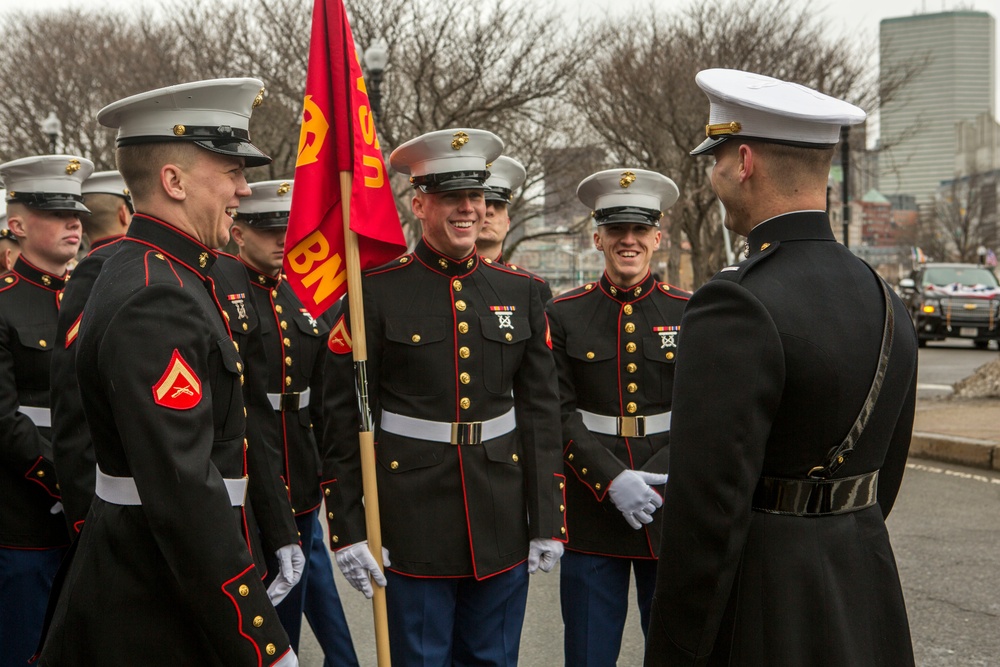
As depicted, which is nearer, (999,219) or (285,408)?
(285,408)

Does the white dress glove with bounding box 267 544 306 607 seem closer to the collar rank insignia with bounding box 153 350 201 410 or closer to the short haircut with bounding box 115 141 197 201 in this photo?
the collar rank insignia with bounding box 153 350 201 410

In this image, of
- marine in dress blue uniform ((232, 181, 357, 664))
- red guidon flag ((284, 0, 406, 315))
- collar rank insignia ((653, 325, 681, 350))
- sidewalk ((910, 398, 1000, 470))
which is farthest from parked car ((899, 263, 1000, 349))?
red guidon flag ((284, 0, 406, 315))

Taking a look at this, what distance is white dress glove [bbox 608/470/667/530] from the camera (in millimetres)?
3850

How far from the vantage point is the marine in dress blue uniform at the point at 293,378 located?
4555 mm

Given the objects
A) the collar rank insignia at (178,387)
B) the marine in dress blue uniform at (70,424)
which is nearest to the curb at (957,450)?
the marine in dress blue uniform at (70,424)

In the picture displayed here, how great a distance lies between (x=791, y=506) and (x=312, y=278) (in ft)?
6.21

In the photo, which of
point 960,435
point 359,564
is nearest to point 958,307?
point 960,435

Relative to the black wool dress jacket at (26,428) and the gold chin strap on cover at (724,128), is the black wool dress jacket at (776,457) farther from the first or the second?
the black wool dress jacket at (26,428)

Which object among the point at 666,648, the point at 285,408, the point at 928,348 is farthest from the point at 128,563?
the point at 928,348

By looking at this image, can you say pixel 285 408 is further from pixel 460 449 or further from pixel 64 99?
pixel 64 99

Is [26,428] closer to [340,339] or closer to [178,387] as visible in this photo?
[340,339]

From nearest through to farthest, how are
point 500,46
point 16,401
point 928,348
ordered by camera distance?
point 16,401 < point 500,46 < point 928,348

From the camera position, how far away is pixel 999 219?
5909 centimetres

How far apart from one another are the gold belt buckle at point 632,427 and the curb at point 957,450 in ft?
16.7
